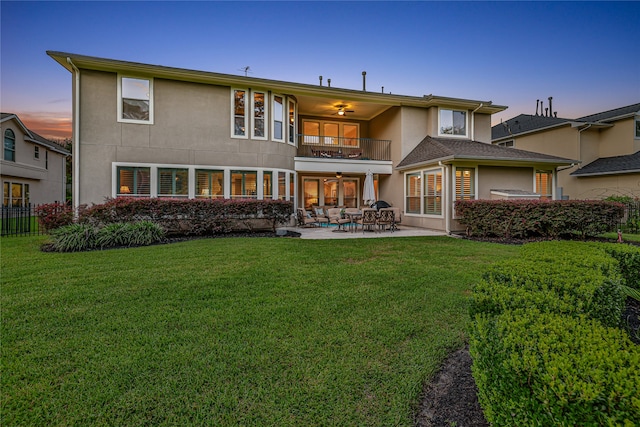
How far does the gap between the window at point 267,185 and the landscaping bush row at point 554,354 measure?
11347mm

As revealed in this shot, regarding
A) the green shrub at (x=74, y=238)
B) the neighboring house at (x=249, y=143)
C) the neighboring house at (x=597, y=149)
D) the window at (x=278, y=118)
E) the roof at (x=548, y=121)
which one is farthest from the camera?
the roof at (x=548, y=121)

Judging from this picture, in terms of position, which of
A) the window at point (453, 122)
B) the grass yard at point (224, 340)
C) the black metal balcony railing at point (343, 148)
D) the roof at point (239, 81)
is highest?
the roof at point (239, 81)

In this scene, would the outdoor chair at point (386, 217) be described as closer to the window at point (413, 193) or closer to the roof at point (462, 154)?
the window at point (413, 193)

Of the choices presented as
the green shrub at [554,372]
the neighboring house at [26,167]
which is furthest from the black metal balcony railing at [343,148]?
the neighboring house at [26,167]

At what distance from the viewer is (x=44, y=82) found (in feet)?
47.2

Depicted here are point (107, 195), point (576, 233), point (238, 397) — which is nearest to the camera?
point (238, 397)

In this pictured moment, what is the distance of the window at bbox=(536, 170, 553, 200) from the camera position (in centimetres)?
1367

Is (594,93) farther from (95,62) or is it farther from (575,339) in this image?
(95,62)

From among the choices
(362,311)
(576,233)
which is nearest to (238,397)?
(362,311)

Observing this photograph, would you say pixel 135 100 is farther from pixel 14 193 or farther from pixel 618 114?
pixel 618 114

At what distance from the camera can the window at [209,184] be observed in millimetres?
12297

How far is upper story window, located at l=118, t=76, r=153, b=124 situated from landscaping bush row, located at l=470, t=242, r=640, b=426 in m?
13.1

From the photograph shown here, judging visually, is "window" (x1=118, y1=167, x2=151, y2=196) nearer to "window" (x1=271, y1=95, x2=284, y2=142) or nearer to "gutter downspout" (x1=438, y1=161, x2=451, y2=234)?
"window" (x1=271, y1=95, x2=284, y2=142)

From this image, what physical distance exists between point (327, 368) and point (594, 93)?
27990 mm
